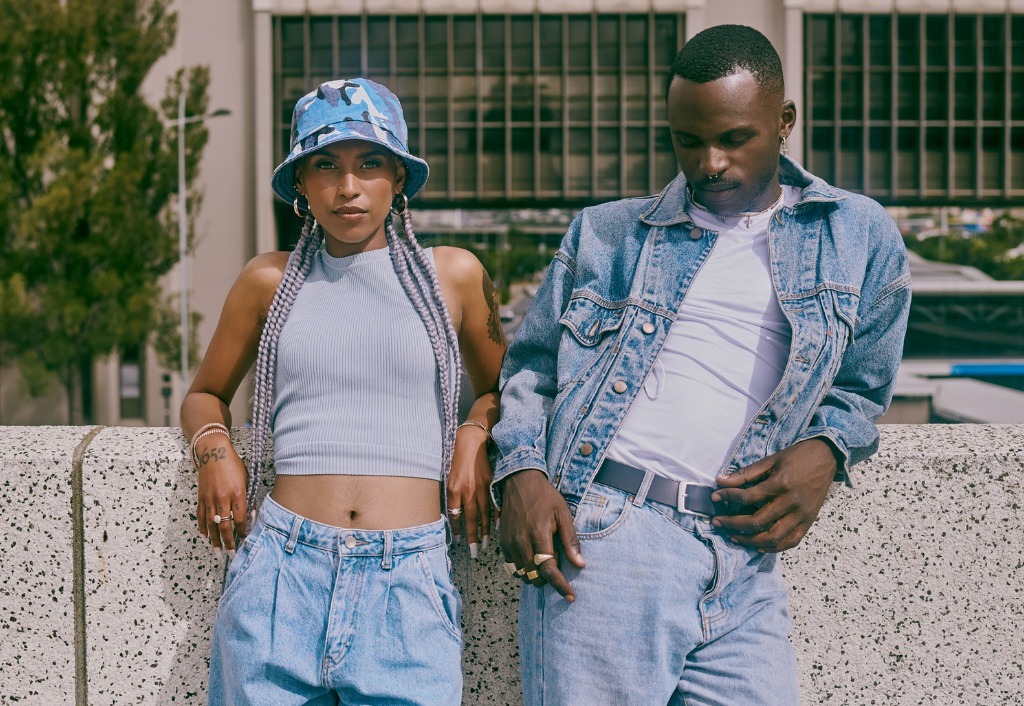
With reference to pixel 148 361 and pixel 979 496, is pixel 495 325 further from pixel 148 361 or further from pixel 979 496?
pixel 148 361

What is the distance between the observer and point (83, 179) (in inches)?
813

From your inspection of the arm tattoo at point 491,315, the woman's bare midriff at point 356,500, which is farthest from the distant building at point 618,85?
the woman's bare midriff at point 356,500

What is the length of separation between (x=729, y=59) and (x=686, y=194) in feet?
1.15

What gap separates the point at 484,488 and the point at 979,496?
1241 millimetres

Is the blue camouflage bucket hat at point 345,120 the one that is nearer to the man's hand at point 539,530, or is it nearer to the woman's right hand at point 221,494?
the woman's right hand at point 221,494

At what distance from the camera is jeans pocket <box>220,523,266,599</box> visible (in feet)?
7.34

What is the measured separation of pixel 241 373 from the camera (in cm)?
254

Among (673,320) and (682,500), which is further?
(673,320)

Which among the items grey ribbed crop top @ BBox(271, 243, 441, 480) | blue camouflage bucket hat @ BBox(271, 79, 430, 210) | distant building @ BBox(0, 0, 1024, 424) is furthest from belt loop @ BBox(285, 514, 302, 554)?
distant building @ BBox(0, 0, 1024, 424)

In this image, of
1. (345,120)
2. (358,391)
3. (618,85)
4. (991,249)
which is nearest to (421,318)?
(358,391)

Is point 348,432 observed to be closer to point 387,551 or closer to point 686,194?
point 387,551

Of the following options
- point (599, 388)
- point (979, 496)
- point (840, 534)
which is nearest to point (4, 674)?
point (599, 388)

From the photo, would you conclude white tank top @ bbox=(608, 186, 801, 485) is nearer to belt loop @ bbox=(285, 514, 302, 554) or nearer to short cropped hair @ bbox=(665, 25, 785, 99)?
short cropped hair @ bbox=(665, 25, 785, 99)

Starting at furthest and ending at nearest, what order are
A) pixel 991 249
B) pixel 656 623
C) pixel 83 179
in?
1. pixel 991 249
2. pixel 83 179
3. pixel 656 623
